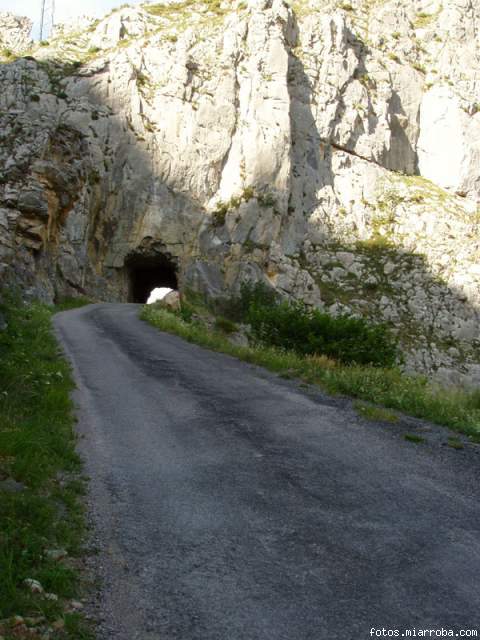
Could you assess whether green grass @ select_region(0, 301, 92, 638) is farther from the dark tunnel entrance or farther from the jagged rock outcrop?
the jagged rock outcrop

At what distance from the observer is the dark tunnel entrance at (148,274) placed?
44.7 m

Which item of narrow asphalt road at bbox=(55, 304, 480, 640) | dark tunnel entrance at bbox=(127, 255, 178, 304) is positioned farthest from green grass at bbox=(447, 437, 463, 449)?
dark tunnel entrance at bbox=(127, 255, 178, 304)

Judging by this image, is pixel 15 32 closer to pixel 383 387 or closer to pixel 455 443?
pixel 383 387

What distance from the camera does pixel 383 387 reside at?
11.1m

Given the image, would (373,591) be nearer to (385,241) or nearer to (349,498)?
(349,498)

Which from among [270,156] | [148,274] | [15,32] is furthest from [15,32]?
[270,156]

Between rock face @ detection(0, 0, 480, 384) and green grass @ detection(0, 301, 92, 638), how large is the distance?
26652mm

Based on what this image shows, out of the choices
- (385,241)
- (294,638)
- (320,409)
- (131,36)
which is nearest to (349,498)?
(294,638)

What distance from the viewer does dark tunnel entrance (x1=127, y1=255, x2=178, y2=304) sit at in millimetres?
44688

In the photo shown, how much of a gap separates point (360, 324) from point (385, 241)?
94.3 feet

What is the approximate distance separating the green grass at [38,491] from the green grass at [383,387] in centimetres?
543

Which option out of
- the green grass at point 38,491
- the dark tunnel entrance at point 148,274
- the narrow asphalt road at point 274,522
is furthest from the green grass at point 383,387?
the dark tunnel entrance at point 148,274

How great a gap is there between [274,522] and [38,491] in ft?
8.45

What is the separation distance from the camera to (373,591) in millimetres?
3967
